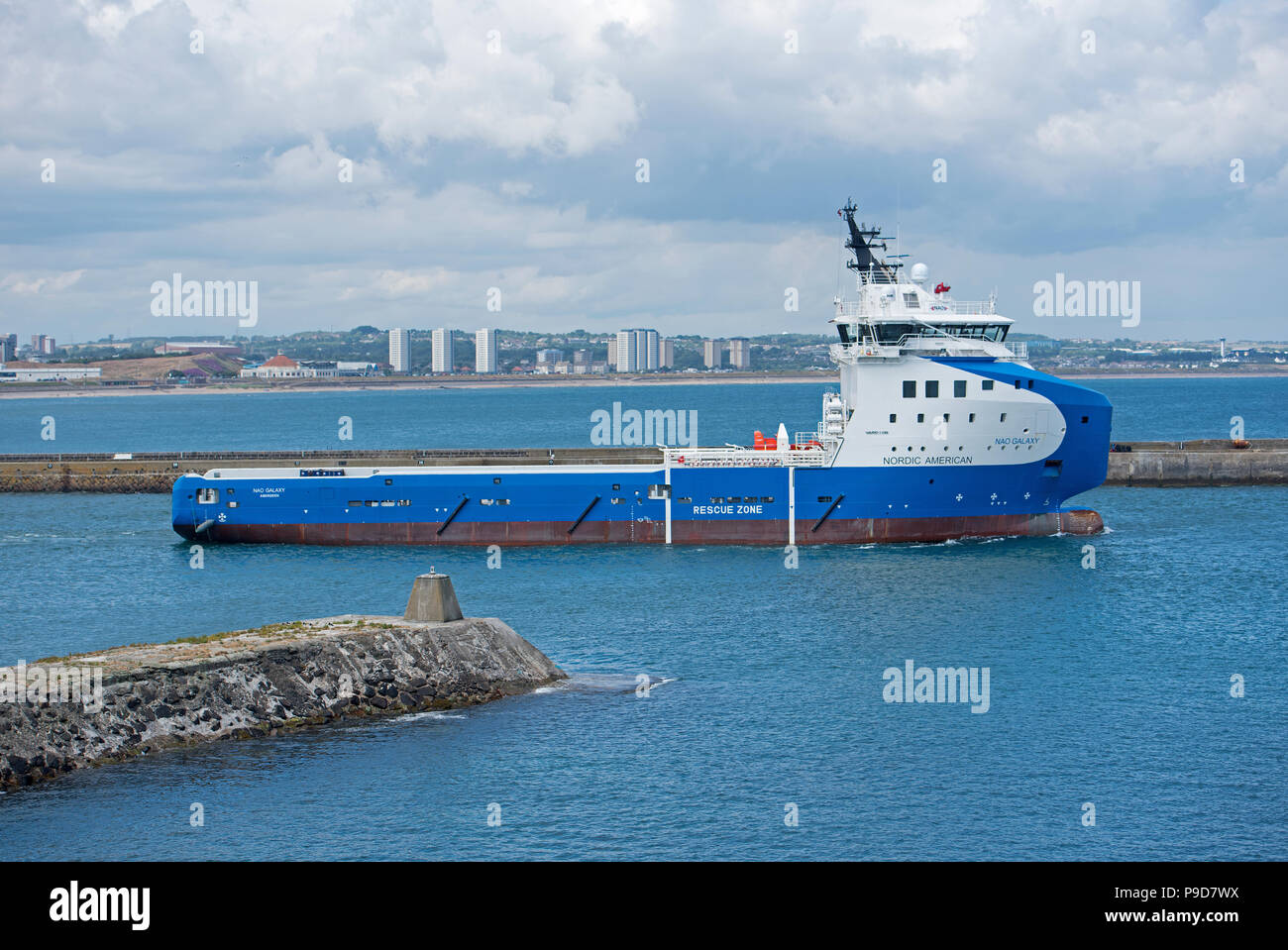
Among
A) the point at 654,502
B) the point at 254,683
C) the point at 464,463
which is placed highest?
the point at 464,463

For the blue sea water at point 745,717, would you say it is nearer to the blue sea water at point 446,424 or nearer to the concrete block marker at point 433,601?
the concrete block marker at point 433,601

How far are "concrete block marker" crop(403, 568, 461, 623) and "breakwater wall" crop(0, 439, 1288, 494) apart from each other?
3755 centimetres

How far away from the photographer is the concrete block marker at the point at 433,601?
96.9 ft

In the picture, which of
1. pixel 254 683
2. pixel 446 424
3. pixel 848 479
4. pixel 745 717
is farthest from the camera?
pixel 446 424

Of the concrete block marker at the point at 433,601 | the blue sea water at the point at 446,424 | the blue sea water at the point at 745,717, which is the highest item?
the blue sea water at the point at 446,424

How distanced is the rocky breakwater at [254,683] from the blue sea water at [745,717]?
0.66 meters

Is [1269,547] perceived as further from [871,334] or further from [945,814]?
[945,814]

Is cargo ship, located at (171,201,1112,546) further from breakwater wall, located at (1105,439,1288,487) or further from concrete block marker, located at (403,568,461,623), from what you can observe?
breakwater wall, located at (1105,439,1288,487)

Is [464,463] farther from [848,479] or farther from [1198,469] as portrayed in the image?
[1198,469]

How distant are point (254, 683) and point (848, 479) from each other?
2697 cm

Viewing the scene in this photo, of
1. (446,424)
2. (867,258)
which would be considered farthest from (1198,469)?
(446,424)

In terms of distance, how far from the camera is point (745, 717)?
1076 inches

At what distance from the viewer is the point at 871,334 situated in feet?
158

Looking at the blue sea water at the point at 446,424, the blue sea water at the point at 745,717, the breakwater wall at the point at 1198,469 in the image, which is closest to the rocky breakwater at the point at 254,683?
the blue sea water at the point at 745,717
